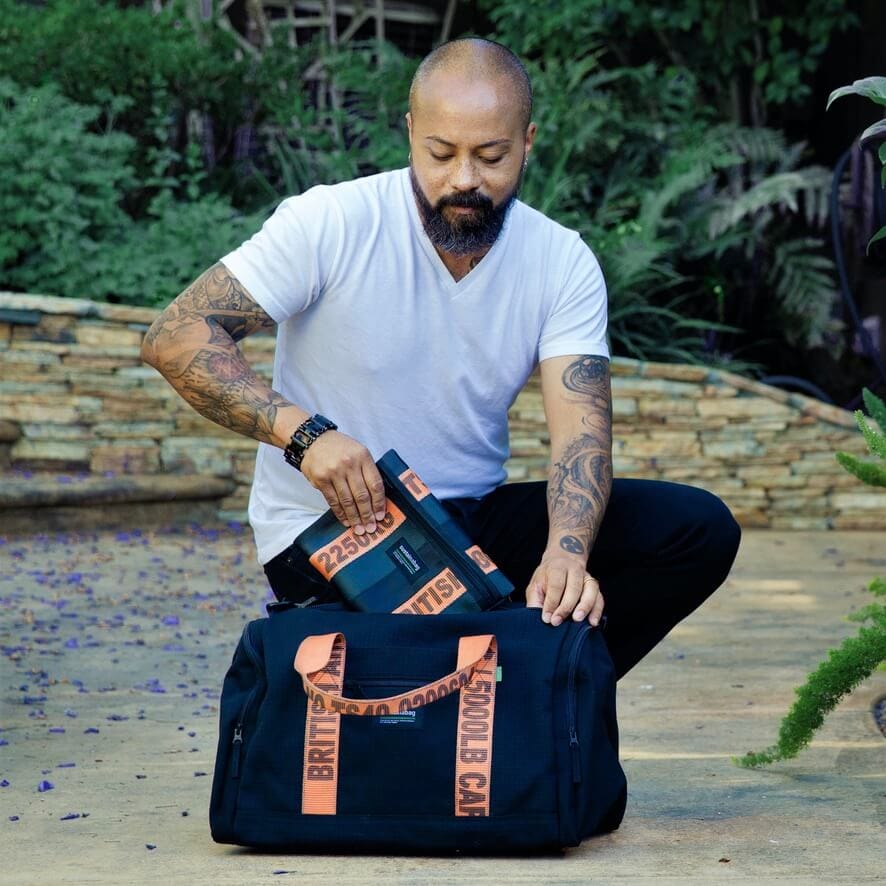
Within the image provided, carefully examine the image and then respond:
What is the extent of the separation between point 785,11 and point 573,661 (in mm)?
6719

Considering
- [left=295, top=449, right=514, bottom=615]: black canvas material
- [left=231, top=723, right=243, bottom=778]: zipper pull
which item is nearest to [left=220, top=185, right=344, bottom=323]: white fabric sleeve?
[left=295, top=449, right=514, bottom=615]: black canvas material

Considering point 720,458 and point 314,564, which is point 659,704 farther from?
point 720,458

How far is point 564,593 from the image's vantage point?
2.39m

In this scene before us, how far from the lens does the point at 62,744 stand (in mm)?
3021

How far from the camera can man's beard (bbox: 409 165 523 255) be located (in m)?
2.75

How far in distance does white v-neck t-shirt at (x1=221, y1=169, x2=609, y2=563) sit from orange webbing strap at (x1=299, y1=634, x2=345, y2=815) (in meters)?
0.57

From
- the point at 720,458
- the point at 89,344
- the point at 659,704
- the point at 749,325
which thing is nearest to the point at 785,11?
the point at 749,325

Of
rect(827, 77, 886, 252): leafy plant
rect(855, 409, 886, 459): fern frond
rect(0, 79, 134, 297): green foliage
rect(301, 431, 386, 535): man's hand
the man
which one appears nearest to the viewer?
rect(827, 77, 886, 252): leafy plant

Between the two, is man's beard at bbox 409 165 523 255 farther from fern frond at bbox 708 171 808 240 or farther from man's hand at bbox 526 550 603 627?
fern frond at bbox 708 171 808 240

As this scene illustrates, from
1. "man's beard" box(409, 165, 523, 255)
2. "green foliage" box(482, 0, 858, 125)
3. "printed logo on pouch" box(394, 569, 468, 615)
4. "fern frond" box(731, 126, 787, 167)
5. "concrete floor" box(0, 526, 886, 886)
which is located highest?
"green foliage" box(482, 0, 858, 125)

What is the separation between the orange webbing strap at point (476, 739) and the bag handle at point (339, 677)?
1 centimetres

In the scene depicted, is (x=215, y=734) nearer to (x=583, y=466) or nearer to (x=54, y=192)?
(x=583, y=466)

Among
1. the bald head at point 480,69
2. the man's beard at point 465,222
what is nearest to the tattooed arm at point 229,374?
the man's beard at point 465,222

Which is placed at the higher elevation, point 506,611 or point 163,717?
point 506,611
